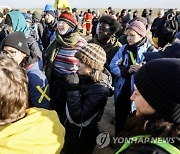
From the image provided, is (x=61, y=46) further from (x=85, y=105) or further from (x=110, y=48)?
(x=85, y=105)

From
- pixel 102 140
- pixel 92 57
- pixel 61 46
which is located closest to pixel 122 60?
pixel 61 46

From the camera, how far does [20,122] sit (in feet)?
4.94

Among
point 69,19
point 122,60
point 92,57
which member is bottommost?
point 122,60

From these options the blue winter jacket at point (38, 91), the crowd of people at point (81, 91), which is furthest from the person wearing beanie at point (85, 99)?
the blue winter jacket at point (38, 91)

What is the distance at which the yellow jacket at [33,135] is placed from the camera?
1.41 meters

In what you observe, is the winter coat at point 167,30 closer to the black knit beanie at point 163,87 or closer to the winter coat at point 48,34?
the winter coat at point 48,34

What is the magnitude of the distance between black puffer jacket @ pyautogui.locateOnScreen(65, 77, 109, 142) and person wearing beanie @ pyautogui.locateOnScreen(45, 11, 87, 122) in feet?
4.02

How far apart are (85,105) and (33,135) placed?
1054 mm

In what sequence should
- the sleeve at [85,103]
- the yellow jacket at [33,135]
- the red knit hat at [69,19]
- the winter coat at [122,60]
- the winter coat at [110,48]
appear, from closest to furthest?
the yellow jacket at [33,135] < the sleeve at [85,103] < the winter coat at [122,60] < the red knit hat at [69,19] < the winter coat at [110,48]

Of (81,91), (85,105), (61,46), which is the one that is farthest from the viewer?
(61,46)

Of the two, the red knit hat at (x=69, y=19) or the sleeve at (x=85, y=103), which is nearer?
the sleeve at (x=85, y=103)

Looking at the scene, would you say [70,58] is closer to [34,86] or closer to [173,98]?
[34,86]

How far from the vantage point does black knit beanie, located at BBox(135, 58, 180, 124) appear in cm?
130

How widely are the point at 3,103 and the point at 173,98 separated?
0.87 metres
